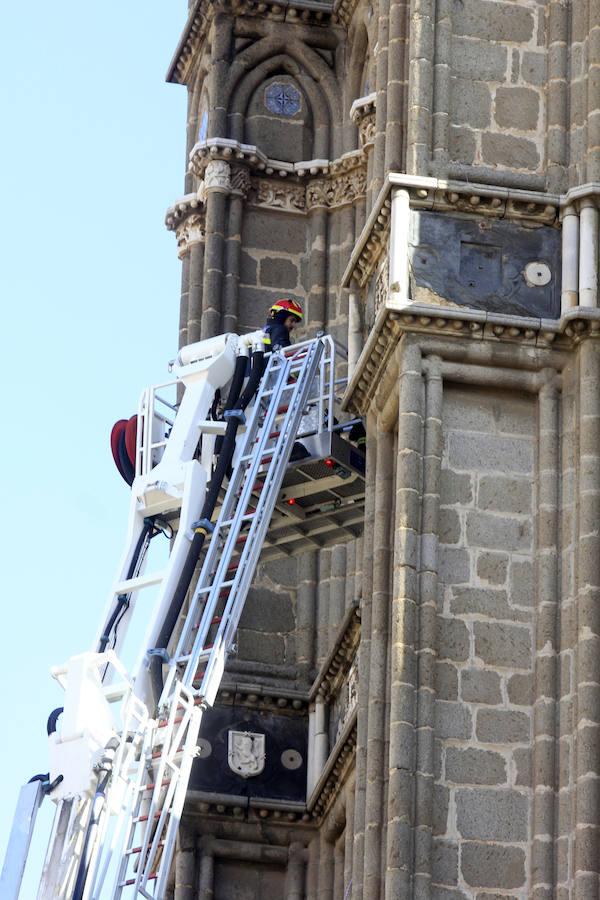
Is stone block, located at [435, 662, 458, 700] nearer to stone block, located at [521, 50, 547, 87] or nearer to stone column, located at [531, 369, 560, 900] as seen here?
stone column, located at [531, 369, 560, 900]

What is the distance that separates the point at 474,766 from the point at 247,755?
25.8 feet

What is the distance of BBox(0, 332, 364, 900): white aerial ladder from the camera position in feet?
102

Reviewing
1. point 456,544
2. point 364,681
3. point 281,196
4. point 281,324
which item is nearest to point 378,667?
point 364,681

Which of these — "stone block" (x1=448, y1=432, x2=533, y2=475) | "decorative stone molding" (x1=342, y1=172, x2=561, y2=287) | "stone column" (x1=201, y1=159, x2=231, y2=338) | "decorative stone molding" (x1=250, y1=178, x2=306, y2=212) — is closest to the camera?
"stone block" (x1=448, y1=432, x2=533, y2=475)

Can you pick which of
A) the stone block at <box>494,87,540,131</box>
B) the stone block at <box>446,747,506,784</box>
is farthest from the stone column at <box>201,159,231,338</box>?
the stone block at <box>446,747,506,784</box>

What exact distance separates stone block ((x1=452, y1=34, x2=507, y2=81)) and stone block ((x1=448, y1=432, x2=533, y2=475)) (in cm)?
358

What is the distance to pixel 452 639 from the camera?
97.5 feet

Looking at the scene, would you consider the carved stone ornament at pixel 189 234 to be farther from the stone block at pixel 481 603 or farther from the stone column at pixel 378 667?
the stone block at pixel 481 603

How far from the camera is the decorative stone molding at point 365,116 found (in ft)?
126

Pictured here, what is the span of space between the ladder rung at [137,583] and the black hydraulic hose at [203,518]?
28 cm

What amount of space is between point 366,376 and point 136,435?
12.2ft

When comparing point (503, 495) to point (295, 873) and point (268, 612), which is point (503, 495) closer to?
point (295, 873)

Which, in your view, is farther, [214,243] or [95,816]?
[214,243]

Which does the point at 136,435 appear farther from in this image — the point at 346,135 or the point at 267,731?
the point at 346,135
